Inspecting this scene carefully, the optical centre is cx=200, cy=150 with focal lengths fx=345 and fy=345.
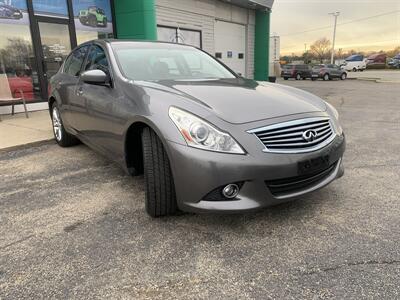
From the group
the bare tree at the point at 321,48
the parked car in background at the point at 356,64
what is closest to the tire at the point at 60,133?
the parked car in background at the point at 356,64

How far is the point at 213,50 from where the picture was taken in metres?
14.8

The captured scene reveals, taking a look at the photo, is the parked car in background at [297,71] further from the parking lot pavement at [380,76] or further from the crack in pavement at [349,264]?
the crack in pavement at [349,264]

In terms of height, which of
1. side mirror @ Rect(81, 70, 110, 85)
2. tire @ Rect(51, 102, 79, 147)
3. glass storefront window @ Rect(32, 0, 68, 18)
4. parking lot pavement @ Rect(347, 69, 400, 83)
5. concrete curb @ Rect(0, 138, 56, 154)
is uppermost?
glass storefront window @ Rect(32, 0, 68, 18)

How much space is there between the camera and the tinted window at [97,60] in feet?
12.0

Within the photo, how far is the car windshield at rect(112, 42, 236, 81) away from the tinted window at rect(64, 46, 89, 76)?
0.86 m

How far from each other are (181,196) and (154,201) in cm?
30

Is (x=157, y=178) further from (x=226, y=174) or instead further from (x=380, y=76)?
(x=380, y=76)

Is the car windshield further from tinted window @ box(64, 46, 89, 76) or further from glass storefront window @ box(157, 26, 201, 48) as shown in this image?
glass storefront window @ box(157, 26, 201, 48)

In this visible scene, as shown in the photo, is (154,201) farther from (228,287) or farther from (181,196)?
(228,287)

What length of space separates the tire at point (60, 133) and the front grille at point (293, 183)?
3.66m

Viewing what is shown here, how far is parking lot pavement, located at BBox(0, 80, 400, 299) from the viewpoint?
2.05m

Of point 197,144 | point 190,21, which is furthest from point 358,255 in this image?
point 190,21

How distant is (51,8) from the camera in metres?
9.05

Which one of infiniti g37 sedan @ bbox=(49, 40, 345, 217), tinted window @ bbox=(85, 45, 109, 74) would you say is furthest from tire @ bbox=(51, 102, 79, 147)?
infiniti g37 sedan @ bbox=(49, 40, 345, 217)
